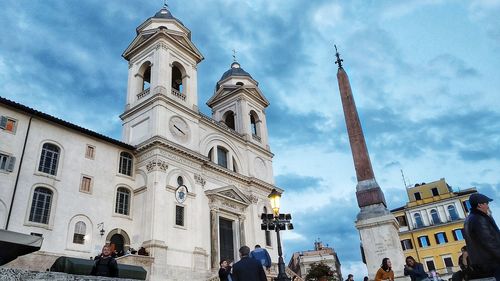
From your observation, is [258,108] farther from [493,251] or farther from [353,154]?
[493,251]

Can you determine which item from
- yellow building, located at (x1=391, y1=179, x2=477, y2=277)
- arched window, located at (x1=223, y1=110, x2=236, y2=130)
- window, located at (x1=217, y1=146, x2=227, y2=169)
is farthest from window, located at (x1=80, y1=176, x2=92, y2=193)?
yellow building, located at (x1=391, y1=179, x2=477, y2=277)

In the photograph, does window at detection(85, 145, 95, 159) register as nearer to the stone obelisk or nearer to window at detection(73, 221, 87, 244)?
window at detection(73, 221, 87, 244)

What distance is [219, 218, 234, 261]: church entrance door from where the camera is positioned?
29125 mm

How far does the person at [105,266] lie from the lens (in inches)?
277

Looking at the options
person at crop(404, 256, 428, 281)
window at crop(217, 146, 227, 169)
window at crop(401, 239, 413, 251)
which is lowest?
person at crop(404, 256, 428, 281)

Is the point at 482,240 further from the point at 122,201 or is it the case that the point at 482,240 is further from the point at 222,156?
the point at 222,156

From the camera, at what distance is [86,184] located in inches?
915

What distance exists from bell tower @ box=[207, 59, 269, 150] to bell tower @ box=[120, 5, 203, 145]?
6357 millimetres

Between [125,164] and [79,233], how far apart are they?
20.2 feet

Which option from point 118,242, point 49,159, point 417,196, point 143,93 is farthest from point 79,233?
point 417,196

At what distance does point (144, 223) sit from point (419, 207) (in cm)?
3955

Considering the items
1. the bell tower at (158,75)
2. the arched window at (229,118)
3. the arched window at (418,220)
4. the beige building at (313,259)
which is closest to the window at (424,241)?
the arched window at (418,220)

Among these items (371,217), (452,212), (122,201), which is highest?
(452,212)

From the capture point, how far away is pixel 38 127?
875 inches
